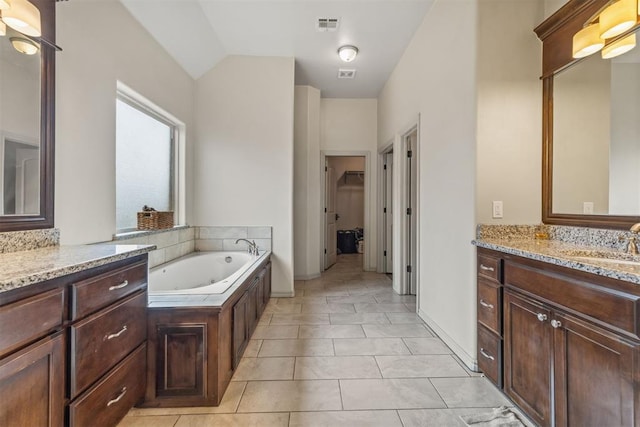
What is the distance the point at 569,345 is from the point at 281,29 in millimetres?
3443

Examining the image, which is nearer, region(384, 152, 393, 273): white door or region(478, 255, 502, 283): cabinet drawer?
region(478, 255, 502, 283): cabinet drawer

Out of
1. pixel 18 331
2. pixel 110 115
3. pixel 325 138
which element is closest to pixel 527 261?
pixel 18 331

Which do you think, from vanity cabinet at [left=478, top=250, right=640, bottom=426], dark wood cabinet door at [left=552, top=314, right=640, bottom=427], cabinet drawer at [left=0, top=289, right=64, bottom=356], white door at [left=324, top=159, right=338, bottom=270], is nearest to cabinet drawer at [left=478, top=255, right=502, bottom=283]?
vanity cabinet at [left=478, top=250, right=640, bottom=426]

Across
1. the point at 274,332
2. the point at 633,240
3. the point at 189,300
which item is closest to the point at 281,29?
the point at 189,300

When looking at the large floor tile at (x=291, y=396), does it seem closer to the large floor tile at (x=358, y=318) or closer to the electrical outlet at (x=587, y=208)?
the large floor tile at (x=358, y=318)

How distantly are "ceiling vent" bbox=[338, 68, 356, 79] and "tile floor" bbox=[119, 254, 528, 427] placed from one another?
3147 mm

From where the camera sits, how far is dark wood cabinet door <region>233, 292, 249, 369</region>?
2006 millimetres

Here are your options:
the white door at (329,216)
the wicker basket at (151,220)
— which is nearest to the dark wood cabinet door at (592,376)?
the wicker basket at (151,220)

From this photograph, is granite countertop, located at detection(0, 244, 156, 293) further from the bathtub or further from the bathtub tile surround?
the bathtub

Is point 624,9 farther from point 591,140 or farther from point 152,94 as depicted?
point 152,94

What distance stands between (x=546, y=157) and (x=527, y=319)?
1156mm

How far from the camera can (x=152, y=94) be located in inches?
108

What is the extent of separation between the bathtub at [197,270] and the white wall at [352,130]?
256 cm

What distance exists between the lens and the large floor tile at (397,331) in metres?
2.61
